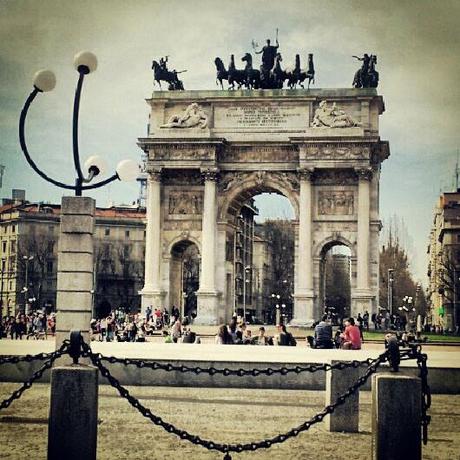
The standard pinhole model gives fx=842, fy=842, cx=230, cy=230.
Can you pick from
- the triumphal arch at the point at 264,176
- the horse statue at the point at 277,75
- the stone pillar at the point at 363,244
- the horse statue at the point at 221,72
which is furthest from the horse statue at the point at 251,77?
the stone pillar at the point at 363,244

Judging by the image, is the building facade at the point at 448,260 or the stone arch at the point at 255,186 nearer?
the stone arch at the point at 255,186

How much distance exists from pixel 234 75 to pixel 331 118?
5.35m

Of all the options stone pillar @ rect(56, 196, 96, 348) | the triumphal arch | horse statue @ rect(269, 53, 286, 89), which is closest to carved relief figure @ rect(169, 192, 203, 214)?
the triumphal arch

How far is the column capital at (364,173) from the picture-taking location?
40.1 metres

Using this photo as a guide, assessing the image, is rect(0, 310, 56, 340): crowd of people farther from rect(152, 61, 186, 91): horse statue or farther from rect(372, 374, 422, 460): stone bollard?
rect(372, 374, 422, 460): stone bollard

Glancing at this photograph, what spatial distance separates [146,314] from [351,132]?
13.1 metres

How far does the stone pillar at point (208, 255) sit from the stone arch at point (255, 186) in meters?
0.65

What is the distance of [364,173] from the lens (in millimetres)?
40125

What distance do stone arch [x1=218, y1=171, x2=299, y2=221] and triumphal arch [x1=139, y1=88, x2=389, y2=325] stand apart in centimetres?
5

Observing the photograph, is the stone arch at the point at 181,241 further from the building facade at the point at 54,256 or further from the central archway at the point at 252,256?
the building facade at the point at 54,256

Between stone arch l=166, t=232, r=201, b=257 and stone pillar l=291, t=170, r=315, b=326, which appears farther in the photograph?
stone arch l=166, t=232, r=201, b=257

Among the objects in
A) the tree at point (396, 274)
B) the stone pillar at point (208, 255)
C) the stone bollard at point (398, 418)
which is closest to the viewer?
the stone bollard at point (398, 418)

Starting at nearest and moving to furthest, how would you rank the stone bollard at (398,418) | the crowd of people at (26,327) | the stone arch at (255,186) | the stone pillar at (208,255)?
the stone bollard at (398,418), the crowd of people at (26,327), the stone pillar at (208,255), the stone arch at (255,186)

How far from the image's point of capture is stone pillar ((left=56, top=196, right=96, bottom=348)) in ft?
39.3
